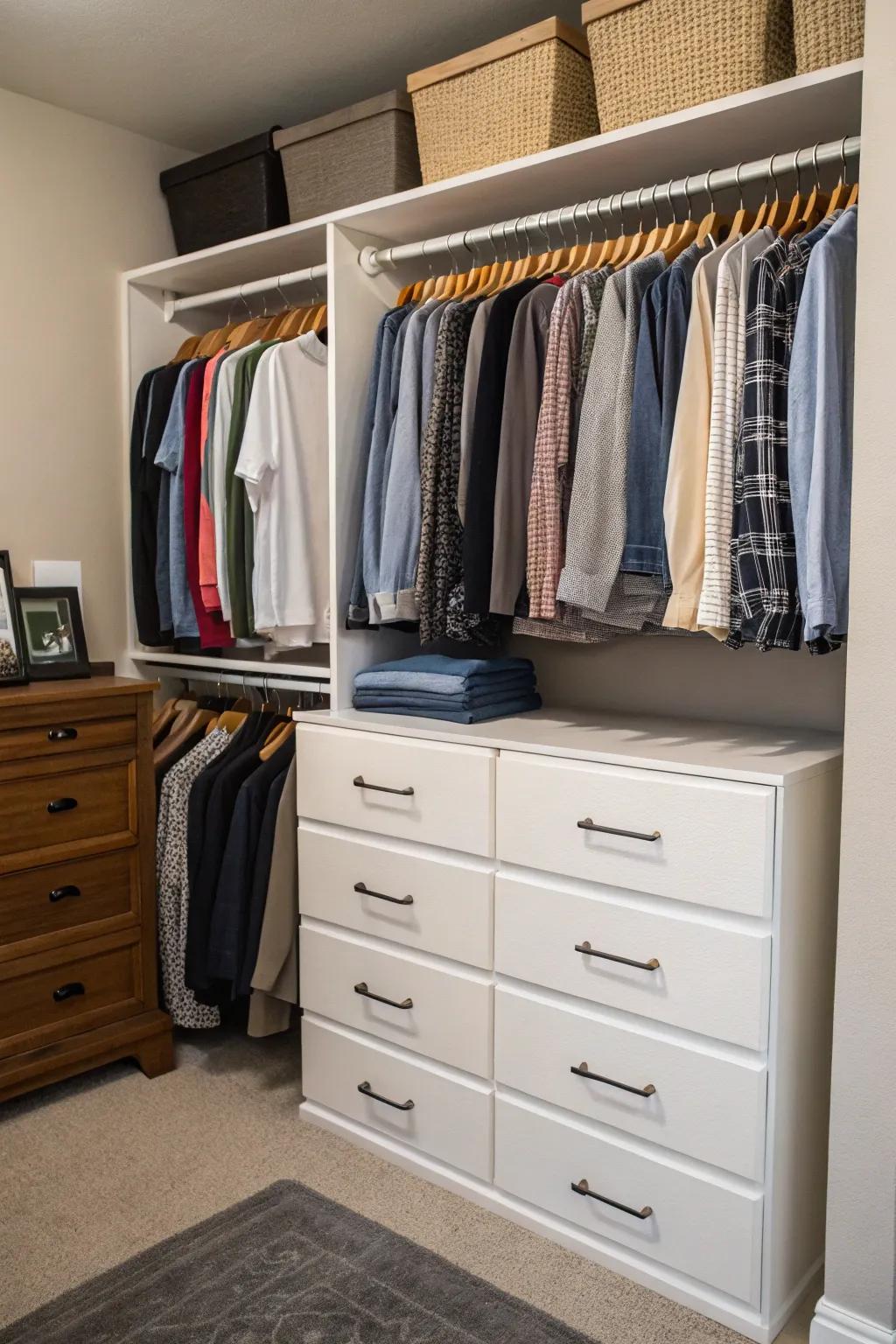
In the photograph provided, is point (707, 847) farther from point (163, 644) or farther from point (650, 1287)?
point (163, 644)

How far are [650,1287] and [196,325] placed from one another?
2846 mm

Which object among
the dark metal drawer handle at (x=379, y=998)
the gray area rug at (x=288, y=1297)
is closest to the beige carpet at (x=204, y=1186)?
the gray area rug at (x=288, y=1297)

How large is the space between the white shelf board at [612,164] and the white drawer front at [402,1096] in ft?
6.11

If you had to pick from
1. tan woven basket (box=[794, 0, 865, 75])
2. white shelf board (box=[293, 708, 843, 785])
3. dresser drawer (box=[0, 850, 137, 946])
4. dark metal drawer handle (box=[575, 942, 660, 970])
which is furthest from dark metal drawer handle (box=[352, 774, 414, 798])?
tan woven basket (box=[794, 0, 865, 75])

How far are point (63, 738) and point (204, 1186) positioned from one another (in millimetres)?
1037

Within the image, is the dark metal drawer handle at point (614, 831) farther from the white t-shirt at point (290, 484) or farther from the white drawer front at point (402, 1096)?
the white t-shirt at point (290, 484)

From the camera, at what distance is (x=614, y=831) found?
1.91 m

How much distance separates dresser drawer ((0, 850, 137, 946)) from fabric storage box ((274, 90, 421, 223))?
1.70m

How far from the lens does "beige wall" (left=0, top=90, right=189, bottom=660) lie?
2893 millimetres

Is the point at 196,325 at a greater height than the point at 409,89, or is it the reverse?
the point at 409,89

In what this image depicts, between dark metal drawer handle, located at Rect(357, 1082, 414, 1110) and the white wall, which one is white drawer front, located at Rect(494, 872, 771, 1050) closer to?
the white wall

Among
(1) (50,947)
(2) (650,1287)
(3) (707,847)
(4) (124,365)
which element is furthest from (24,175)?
(2) (650,1287)

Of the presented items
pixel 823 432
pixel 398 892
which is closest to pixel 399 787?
pixel 398 892

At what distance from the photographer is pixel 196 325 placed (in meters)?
3.35
